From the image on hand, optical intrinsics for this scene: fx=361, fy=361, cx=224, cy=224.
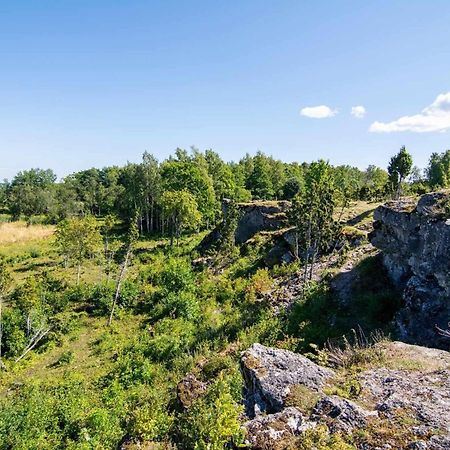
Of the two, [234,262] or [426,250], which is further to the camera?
[234,262]

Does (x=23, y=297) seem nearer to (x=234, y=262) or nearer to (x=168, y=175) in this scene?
(x=234, y=262)

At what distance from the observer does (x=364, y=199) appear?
171ft

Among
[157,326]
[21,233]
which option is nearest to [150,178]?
[21,233]

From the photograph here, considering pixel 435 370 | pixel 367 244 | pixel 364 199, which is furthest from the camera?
pixel 364 199

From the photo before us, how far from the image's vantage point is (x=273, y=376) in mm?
10289

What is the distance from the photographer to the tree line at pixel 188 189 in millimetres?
45719

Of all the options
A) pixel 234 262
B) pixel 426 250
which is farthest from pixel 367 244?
pixel 234 262

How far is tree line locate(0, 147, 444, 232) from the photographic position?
4572cm

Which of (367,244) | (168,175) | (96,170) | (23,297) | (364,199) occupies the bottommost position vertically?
(23,297)

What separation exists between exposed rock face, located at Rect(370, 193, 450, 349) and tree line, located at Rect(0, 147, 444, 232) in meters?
16.3

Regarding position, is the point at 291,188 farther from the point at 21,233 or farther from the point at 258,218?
the point at 21,233

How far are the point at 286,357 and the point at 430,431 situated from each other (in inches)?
168

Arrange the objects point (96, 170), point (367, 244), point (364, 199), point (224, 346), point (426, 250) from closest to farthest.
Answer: point (426, 250)
point (224, 346)
point (367, 244)
point (364, 199)
point (96, 170)

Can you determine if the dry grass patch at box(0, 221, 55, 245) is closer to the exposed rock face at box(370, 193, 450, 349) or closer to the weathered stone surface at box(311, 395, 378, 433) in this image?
the exposed rock face at box(370, 193, 450, 349)
